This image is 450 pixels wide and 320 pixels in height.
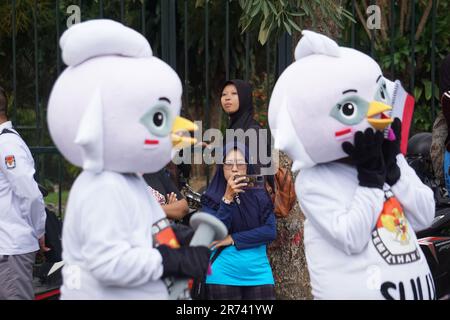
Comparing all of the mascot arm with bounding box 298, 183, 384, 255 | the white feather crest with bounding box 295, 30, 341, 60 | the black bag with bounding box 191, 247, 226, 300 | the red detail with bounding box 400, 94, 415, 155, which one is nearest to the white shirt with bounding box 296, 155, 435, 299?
the mascot arm with bounding box 298, 183, 384, 255

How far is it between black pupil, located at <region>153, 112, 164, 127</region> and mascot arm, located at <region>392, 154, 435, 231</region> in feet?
3.38

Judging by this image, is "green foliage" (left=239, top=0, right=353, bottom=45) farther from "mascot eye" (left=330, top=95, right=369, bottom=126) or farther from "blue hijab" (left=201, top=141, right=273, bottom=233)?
"mascot eye" (left=330, top=95, right=369, bottom=126)

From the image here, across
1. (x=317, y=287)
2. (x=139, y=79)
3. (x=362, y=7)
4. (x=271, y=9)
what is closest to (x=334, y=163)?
(x=317, y=287)

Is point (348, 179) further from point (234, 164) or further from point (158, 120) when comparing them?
point (234, 164)

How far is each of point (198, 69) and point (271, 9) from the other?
13.6ft

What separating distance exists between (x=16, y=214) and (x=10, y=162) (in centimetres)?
30

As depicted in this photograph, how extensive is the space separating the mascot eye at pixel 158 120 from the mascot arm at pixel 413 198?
1007mm

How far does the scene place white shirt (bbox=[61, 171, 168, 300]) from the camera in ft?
10.1

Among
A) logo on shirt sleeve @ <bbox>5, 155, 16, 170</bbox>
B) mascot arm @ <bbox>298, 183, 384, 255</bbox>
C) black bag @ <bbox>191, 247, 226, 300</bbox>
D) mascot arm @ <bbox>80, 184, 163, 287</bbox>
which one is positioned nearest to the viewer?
mascot arm @ <bbox>80, 184, 163, 287</bbox>

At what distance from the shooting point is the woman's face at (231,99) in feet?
17.8

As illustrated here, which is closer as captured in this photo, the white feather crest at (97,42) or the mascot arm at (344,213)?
the white feather crest at (97,42)

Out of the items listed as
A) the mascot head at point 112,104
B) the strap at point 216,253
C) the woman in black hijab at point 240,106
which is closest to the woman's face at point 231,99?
the woman in black hijab at point 240,106

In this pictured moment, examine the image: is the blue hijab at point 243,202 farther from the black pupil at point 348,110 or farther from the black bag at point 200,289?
the black pupil at point 348,110
